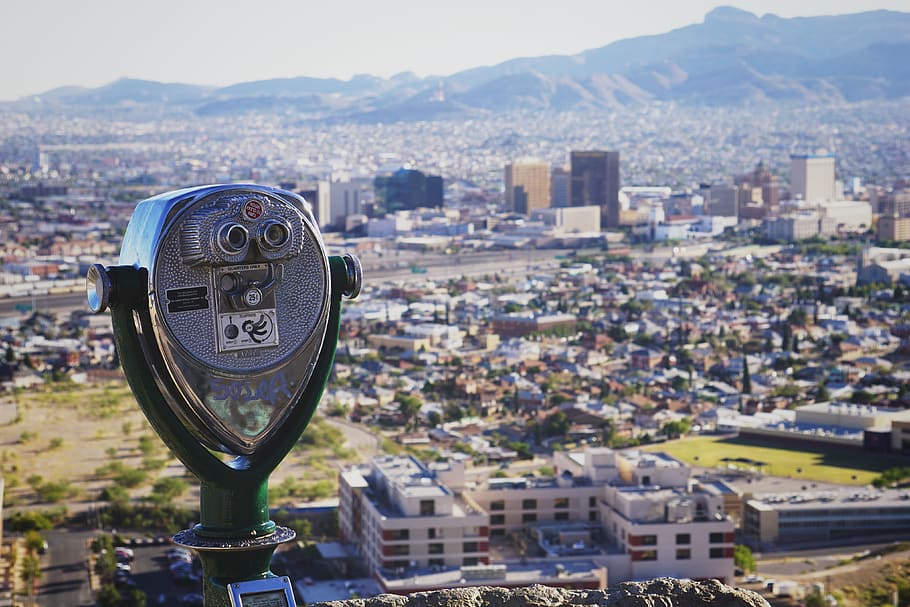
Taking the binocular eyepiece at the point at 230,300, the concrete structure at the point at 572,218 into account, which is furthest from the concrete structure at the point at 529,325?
the binocular eyepiece at the point at 230,300

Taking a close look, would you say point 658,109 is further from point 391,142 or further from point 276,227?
point 276,227

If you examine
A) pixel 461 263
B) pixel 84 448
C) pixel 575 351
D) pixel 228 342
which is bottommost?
pixel 461 263

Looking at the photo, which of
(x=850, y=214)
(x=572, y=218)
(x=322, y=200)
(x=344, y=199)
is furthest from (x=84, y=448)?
(x=850, y=214)

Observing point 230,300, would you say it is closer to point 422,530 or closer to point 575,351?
point 422,530

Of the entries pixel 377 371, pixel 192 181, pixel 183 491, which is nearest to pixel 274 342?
pixel 183 491

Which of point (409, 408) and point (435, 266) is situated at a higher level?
point (409, 408)

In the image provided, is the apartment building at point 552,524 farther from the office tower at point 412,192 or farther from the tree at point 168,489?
the office tower at point 412,192

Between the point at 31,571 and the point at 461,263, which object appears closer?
the point at 31,571
